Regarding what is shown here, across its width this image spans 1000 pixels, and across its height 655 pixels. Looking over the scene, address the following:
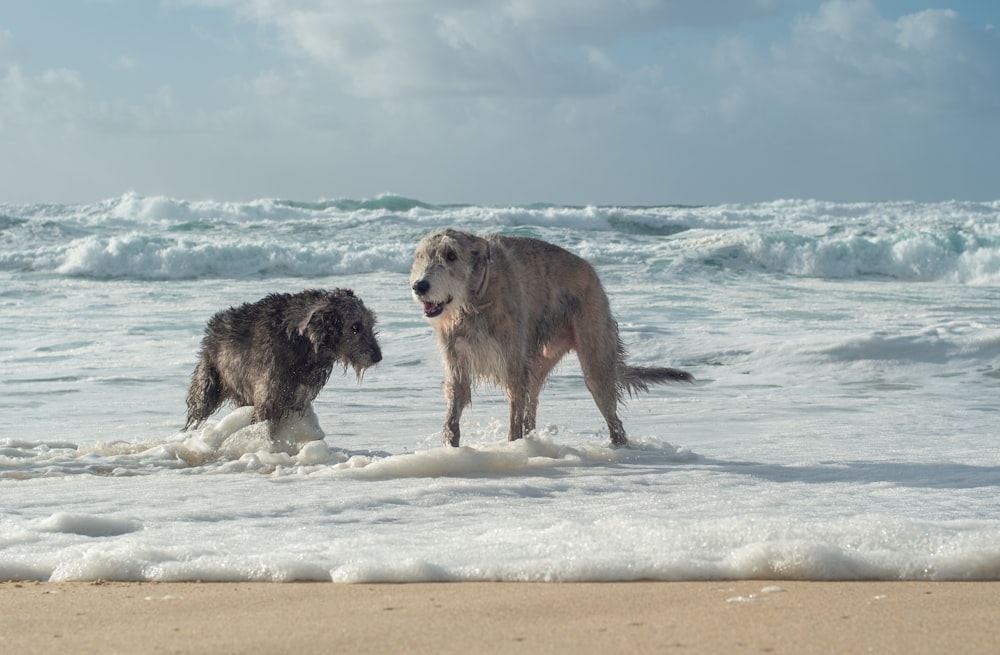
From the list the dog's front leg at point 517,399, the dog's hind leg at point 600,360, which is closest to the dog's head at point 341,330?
the dog's front leg at point 517,399

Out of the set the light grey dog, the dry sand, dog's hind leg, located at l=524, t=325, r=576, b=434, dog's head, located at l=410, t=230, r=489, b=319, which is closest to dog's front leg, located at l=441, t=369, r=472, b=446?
the light grey dog

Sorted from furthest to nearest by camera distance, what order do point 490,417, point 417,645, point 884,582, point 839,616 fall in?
point 490,417 < point 884,582 < point 839,616 < point 417,645

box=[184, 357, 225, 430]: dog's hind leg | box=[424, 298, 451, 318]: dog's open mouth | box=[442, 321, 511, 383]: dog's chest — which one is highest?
box=[424, 298, 451, 318]: dog's open mouth

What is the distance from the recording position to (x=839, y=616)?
3193 mm

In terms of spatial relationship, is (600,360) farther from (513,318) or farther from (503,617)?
(503,617)

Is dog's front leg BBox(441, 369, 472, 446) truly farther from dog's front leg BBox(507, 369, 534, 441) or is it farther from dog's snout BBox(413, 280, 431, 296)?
dog's snout BBox(413, 280, 431, 296)

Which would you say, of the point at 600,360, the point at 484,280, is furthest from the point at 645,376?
the point at 484,280

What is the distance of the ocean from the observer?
4059mm

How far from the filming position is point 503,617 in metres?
3.24

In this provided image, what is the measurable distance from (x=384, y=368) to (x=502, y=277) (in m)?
5.45

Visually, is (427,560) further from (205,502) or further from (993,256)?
(993,256)

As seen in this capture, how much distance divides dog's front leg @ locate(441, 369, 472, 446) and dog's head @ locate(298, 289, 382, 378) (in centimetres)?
81

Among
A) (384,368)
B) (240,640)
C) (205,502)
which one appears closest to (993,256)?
(384,368)

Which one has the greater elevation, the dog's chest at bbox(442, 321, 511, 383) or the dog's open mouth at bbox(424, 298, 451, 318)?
the dog's open mouth at bbox(424, 298, 451, 318)
